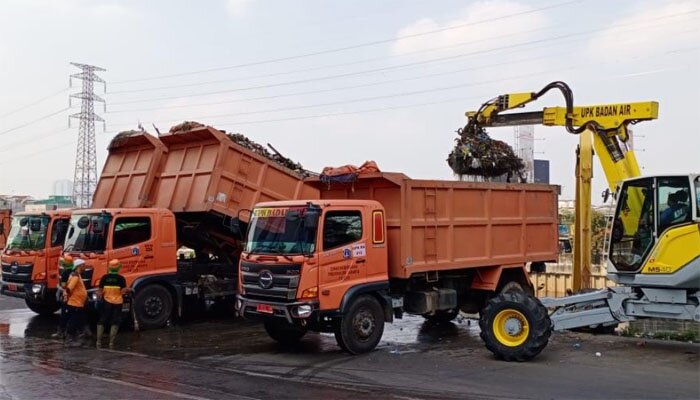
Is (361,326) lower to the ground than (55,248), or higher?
lower

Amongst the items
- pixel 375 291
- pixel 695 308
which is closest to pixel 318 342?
pixel 375 291

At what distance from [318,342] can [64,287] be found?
14.8 ft

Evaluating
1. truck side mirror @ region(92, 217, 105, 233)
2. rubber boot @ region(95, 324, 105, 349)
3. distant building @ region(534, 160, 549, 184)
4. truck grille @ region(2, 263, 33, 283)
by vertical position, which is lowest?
rubber boot @ region(95, 324, 105, 349)

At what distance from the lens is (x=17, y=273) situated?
565 inches

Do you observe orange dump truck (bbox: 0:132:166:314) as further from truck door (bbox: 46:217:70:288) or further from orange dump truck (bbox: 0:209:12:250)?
orange dump truck (bbox: 0:209:12:250)

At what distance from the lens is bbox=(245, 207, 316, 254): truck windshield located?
32.7ft

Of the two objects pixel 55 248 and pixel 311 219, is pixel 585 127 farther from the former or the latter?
pixel 55 248

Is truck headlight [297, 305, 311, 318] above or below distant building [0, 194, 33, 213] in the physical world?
below

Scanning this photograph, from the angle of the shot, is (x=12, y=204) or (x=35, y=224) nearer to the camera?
(x=35, y=224)

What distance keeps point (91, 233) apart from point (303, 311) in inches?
206

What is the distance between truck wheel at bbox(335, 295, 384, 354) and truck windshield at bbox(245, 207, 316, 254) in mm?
1176

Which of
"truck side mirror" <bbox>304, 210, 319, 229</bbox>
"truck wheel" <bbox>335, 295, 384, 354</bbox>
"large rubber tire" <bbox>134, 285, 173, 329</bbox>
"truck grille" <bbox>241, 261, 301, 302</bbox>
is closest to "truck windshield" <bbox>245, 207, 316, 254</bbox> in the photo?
"truck side mirror" <bbox>304, 210, 319, 229</bbox>

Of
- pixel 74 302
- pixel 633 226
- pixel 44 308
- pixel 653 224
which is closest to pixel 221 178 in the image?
pixel 74 302

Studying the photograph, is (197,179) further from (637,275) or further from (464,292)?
(637,275)
